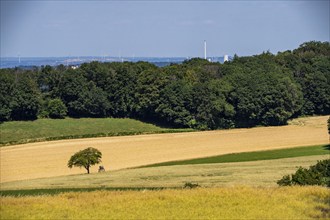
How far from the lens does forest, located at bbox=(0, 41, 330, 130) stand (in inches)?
3489

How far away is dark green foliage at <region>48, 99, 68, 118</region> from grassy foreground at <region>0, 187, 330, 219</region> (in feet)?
224

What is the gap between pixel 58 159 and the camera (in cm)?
6156

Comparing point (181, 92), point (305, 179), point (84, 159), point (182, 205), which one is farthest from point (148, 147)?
point (182, 205)

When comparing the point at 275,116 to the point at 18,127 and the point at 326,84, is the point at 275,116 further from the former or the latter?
the point at 18,127

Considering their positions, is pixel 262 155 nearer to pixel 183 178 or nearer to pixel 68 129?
pixel 183 178

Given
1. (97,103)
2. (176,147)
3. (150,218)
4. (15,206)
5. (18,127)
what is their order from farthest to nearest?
(97,103)
(18,127)
(176,147)
(15,206)
(150,218)

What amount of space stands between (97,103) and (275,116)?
27.9 meters

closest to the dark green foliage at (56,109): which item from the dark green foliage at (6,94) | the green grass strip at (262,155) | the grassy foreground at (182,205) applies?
the dark green foliage at (6,94)

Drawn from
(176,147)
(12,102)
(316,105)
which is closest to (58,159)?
(176,147)

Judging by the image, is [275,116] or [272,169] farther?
[275,116]

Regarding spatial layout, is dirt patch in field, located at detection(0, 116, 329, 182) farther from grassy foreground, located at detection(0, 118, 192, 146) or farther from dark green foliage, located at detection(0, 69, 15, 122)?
dark green foliage, located at detection(0, 69, 15, 122)

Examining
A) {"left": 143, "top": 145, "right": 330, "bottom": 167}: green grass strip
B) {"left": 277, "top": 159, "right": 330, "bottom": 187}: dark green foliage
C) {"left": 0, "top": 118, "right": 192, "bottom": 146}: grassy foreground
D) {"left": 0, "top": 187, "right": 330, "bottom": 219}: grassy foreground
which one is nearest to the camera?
{"left": 0, "top": 187, "right": 330, "bottom": 219}: grassy foreground

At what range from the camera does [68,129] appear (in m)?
85.9

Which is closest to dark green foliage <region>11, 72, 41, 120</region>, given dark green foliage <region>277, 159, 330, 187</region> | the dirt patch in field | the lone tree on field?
the dirt patch in field
